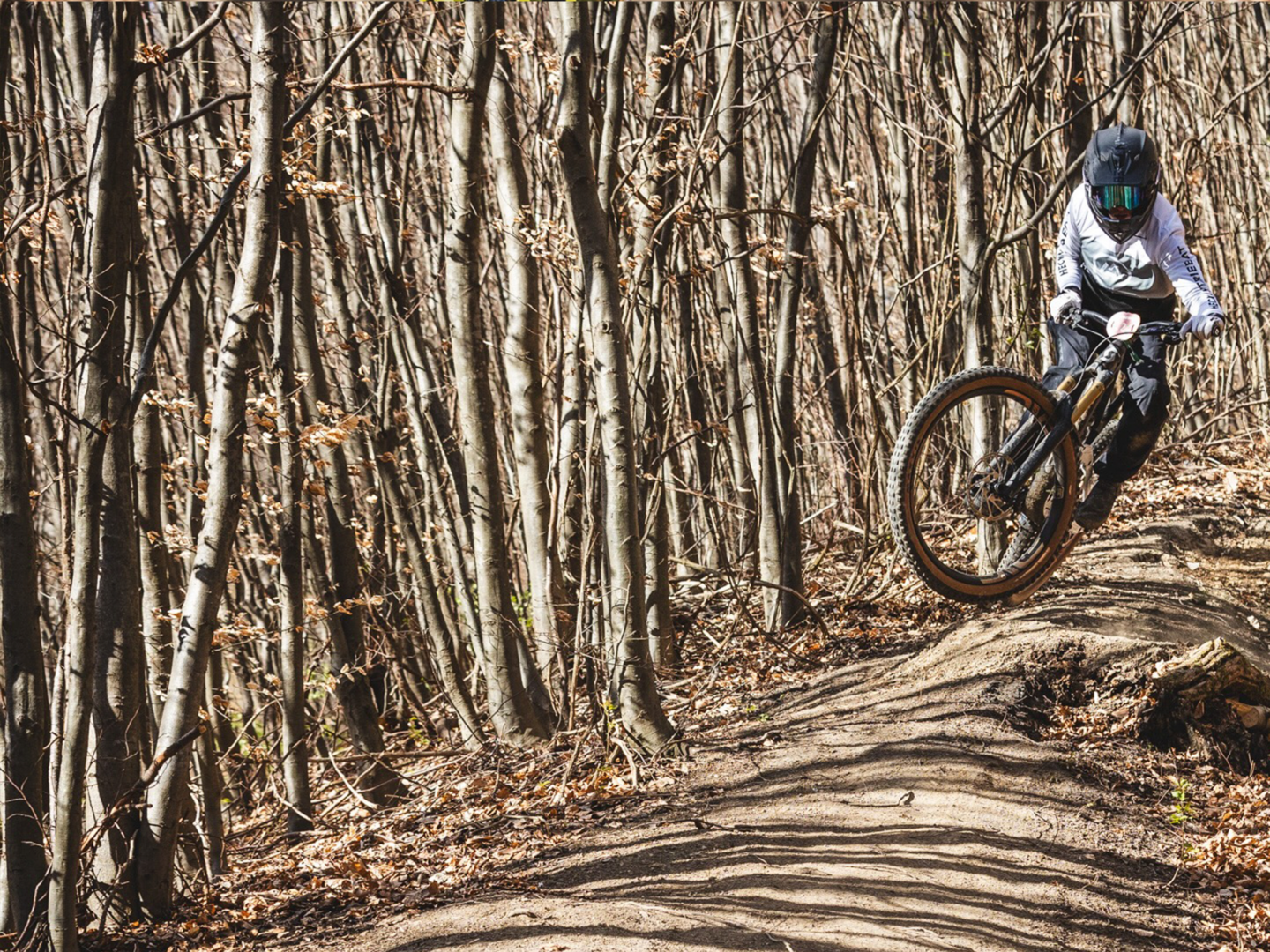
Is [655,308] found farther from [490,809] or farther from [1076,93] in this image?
[1076,93]

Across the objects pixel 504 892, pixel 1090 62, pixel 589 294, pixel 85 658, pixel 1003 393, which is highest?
pixel 1090 62

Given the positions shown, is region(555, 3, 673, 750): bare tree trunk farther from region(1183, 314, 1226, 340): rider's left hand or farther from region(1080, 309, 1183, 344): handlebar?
region(1183, 314, 1226, 340): rider's left hand

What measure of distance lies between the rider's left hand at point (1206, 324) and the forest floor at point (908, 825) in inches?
96.6

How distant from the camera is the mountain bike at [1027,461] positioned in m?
5.80

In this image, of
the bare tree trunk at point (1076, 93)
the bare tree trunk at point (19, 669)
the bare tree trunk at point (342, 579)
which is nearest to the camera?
the bare tree trunk at point (19, 669)

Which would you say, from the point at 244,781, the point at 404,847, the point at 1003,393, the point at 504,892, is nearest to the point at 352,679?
the point at 244,781

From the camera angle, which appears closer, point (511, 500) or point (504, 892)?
point (504, 892)

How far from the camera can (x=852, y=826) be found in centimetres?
571

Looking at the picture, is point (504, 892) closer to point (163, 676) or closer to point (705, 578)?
point (163, 676)

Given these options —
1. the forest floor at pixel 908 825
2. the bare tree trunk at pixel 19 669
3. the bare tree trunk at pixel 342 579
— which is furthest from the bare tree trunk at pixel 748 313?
the bare tree trunk at pixel 19 669

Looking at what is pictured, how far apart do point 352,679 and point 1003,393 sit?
576 centimetres

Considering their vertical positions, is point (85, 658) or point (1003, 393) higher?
point (1003, 393)

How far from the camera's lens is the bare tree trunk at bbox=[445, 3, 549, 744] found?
7.60 m

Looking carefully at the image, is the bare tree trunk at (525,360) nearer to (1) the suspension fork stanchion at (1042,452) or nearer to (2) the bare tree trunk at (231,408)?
(2) the bare tree trunk at (231,408)
